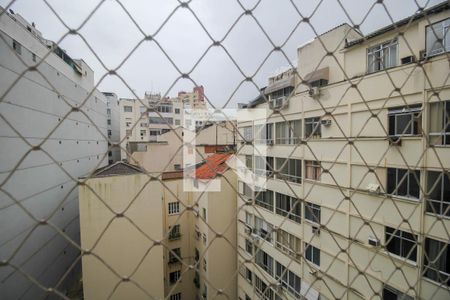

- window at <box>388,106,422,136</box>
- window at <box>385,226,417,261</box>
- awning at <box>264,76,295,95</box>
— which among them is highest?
awning at <box>264,76,295,95</box>

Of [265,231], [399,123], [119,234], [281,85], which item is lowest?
[265,231]

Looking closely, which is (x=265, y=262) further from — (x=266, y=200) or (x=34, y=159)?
(x=34, y=159)

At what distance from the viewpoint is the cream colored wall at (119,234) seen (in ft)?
10.6

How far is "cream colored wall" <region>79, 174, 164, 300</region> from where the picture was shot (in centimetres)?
323

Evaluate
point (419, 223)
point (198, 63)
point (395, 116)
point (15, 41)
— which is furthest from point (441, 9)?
point (15, 41)

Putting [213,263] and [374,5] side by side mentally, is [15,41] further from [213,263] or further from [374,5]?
[213,263]

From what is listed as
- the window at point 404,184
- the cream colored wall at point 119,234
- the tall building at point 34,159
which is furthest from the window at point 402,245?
the tall building at point 34,159

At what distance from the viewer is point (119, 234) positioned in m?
3.47

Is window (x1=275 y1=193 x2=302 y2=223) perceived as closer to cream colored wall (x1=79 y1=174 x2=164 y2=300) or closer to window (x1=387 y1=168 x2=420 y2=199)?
window (x1=387 y1=168 x2=420 y2=199)

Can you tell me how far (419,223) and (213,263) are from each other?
3.70 m

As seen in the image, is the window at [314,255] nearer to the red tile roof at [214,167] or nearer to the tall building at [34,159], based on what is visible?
the red tile roof at [214,167]

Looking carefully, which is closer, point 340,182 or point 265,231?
point 340,182

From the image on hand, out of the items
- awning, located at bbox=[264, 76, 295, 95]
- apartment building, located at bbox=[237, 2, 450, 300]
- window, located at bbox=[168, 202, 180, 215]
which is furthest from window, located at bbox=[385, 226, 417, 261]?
window, located at bbox=[168, 202, 180, 215]

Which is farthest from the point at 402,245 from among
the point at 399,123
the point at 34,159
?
the point at 34,159
